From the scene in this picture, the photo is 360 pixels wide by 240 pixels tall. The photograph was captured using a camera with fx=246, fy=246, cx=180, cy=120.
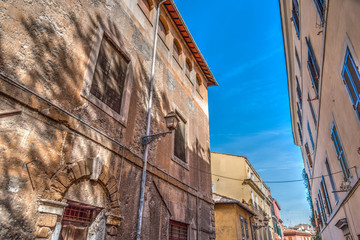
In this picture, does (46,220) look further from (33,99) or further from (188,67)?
(188,67)

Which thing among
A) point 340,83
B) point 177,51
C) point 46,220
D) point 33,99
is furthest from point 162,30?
point 46,220

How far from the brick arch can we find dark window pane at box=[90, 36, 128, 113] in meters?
1.49

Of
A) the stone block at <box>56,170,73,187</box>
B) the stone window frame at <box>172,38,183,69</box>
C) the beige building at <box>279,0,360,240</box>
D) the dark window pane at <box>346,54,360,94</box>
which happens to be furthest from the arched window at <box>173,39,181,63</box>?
the stone block at <box>56,170,73,187</box>

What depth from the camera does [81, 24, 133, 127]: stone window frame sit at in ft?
16.0

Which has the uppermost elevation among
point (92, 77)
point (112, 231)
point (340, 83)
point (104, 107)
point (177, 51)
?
point (177, 51)

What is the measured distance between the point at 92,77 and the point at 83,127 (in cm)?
116

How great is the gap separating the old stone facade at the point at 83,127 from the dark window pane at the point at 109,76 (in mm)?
25

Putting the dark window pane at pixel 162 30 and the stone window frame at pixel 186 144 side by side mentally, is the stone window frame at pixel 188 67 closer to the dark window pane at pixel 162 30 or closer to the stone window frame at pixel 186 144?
the dark window pane at pixel 162 30

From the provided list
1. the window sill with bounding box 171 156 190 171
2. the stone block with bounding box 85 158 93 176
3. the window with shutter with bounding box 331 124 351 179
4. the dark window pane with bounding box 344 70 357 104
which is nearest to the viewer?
the stone block with bounding box 85 158 93 176

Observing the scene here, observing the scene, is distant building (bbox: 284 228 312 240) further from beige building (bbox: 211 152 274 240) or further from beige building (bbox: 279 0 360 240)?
beige building (bbox: 279 0 360 240)

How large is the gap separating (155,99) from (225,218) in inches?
472

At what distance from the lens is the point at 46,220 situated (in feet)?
11.7

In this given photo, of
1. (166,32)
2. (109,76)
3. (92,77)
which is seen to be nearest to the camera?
(92,77)

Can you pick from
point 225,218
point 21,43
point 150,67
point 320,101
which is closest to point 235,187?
point 225,218
